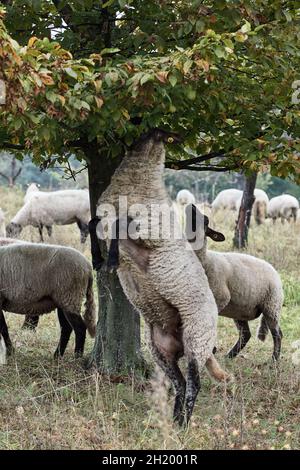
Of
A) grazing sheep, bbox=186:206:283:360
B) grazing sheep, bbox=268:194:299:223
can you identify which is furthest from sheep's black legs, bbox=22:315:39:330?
grazing sheep, bbox=268:194:299:223

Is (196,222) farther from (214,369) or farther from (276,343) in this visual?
(276,343)

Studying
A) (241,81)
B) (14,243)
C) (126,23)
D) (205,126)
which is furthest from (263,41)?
(14,243)

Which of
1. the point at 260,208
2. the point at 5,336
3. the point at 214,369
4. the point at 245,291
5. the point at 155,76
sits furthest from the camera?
the point at 260,208

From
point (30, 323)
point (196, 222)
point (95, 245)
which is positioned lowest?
point (30, 323)

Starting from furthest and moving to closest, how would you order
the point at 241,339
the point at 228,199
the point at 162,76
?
the point at 228,199
the point at 241,339
the point at 162,76

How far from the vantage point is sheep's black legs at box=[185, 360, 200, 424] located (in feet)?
21.1

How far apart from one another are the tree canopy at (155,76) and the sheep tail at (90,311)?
170cm

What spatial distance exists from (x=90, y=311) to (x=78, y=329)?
393mm

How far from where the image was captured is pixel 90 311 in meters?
9.11

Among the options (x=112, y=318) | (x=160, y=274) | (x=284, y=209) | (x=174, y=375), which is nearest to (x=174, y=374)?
(x=174, y=375)

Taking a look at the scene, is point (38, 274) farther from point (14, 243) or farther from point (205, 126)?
point (205, 126)

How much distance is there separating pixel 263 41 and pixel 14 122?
2.29 meters

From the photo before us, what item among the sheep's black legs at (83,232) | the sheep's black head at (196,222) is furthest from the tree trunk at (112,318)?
the sheep's black legs at (83,232)

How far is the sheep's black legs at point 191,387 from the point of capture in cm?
643
